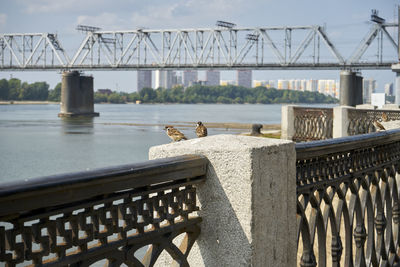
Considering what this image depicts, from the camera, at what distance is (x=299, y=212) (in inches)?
130

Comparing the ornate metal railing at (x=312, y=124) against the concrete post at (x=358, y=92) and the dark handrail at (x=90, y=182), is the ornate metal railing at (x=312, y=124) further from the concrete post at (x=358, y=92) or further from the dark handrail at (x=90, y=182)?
the concrete post at (x=358, y=92)

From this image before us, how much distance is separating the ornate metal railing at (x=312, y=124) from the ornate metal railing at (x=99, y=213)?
22.9 m

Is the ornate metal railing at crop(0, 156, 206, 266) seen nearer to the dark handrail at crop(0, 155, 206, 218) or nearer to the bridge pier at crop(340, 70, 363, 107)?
the dark handrail at crop(0, 155, 206, 218)

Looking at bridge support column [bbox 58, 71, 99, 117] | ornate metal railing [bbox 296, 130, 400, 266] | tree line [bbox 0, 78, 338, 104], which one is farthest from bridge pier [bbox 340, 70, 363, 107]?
tree line [bbox 0, 78, 338, 104]

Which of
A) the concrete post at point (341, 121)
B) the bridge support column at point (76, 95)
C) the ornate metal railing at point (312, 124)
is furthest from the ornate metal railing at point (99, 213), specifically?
the bridge support column at point (76, 95)

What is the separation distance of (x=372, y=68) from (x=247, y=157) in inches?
3471

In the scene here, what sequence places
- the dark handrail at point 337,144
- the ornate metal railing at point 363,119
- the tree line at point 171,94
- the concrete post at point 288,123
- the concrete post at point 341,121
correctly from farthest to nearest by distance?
the tree line at point 171,94, the concrete post at point 288,123, the concrete post at point 341,121, the ornate metal railing at point 363,119, the dark handrail at point 337,144

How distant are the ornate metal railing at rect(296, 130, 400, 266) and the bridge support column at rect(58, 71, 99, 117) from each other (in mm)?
93686

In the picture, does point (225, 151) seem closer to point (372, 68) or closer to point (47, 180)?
point (47, 180)

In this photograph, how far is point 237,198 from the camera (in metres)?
2.76

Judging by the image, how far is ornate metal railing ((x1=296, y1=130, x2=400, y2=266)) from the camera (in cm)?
338

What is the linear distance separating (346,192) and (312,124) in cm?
2287

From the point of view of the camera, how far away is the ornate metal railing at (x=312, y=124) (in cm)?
2533

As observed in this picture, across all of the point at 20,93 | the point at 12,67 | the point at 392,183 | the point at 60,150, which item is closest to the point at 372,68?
the point at 60,150
